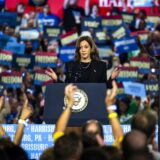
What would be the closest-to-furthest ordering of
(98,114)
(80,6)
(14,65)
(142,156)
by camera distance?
1. (142,156)
2. (98,114)
3. (14,65)
4. (80,6)

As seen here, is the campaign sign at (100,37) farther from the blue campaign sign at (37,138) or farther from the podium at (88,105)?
the podium at (88,105)

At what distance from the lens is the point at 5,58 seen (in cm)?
1778

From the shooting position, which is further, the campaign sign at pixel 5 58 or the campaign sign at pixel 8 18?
the campaign sign at pixel 8 18

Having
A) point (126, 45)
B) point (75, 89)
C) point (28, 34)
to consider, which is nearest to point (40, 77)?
point (126, 45)

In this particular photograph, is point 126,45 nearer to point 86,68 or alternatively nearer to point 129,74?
point 129,74

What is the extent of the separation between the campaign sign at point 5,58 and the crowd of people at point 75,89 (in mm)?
91

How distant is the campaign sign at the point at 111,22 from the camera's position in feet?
70.5

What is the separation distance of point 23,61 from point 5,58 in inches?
20.6

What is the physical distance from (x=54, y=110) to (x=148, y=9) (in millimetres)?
16574

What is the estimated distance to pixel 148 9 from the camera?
1037 inches

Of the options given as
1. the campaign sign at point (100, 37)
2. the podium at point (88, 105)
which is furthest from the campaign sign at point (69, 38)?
the podium at point (88, 105)

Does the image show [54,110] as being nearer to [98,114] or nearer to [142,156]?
[98,114]

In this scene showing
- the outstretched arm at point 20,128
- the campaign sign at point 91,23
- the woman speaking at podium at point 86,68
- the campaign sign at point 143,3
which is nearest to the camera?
the outstretched arm at point 20,128

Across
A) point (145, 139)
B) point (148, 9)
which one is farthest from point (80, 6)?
point (145, 139)
